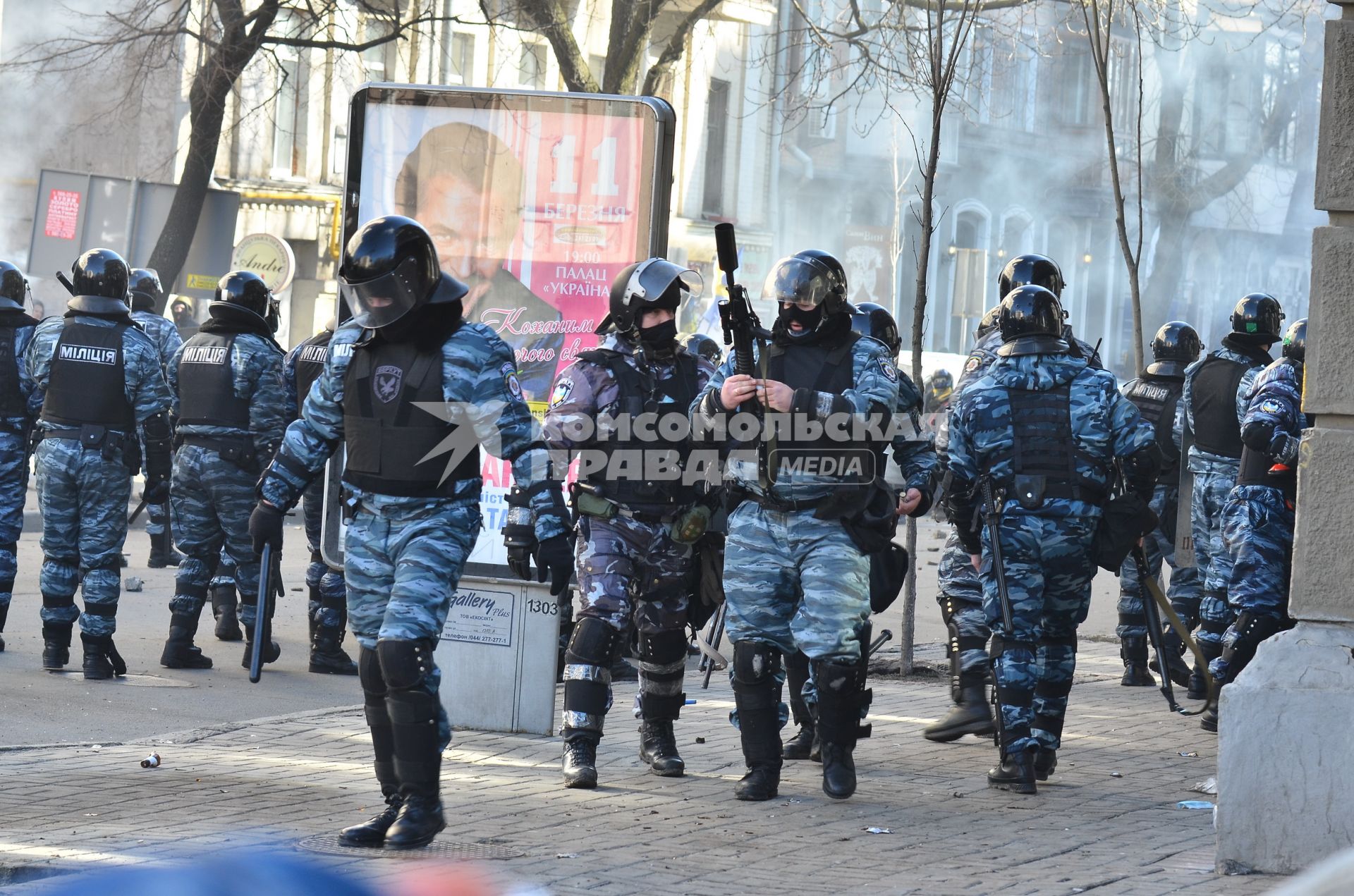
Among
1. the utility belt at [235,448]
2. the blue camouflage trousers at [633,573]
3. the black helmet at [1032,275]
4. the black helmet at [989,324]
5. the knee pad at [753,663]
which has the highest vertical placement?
the black helmet at [1032,275]

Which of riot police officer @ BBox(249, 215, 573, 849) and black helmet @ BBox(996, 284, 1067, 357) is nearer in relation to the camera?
riot police officer @ BBox(249, 215, 573, 849)

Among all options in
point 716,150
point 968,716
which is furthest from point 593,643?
point 716,150

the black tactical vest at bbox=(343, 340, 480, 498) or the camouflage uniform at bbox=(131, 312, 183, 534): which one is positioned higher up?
the camouflage uniform at bbox=(131, 312, 183, 534)

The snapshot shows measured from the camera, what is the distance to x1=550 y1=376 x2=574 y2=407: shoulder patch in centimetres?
672

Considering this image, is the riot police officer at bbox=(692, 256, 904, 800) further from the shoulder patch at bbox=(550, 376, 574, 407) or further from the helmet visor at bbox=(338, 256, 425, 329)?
the helmet visor at bbox=(338, 256, 425, 329)

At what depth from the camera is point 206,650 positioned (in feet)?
33.2

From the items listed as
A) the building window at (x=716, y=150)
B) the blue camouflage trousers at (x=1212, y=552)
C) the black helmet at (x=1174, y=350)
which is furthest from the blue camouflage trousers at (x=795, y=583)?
the building window at (x=716, y=150)

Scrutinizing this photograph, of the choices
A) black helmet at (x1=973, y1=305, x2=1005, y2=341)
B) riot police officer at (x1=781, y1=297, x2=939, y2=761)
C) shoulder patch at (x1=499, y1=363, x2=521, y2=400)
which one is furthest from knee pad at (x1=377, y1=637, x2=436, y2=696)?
black helmet at (x1=973, y1=305, x2=1005, y2=341)

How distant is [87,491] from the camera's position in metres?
8.98

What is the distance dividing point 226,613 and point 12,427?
1706mm

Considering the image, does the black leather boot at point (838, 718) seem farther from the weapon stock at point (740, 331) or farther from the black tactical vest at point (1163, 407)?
the black tactical vest at point (1163, 407)

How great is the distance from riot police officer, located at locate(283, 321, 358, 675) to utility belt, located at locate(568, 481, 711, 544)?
9.79 feet

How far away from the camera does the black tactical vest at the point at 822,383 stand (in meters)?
6.34

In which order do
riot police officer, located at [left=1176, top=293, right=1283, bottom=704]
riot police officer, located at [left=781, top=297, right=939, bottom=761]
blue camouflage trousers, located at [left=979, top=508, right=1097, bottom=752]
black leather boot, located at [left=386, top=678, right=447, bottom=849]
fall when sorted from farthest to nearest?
riot police officer, located at [left=1176, top=293, right=1283, bottom=704]
blue camouflage trousers, located at [left=979, top=508, right=1097, bottom=752]
riot police officer, located at [left=781, top=297, right=939, bottom=761]
black leather boot, located at [left=386, top=678, right=447, bottom=849]
